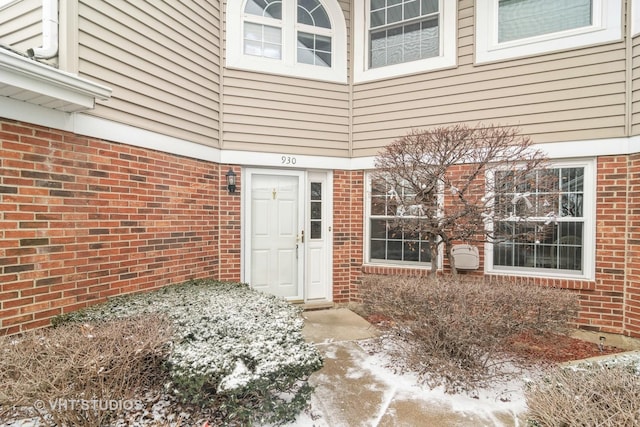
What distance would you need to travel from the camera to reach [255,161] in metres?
5.05

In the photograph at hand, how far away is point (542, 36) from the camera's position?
4.47m

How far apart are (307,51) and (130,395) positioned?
5.28 metres

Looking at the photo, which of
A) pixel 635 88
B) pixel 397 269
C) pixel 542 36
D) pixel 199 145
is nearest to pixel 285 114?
pixel 199 145

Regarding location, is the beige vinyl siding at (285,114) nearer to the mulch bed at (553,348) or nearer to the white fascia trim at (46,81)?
the white fascia trim at (46,81)

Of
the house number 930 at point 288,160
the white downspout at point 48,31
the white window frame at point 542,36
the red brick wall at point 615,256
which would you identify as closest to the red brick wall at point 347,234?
the house number 930 at point 288,160

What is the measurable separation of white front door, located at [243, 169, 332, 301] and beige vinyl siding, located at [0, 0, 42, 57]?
110 inches

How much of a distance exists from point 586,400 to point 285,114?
4.86 meters

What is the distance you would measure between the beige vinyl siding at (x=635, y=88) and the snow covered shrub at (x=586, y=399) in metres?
3.45

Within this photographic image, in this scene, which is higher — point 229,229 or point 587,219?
point 587,219

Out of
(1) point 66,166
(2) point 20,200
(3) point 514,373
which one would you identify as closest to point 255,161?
(1) point 66,166

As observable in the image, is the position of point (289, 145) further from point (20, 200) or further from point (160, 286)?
point (20, 200)

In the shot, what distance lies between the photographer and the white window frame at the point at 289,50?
495 centimetres

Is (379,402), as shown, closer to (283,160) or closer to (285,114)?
(283,160)

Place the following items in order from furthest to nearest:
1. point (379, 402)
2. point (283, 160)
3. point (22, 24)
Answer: point (283, 160) → point (22, 24) → point (379, 402)
